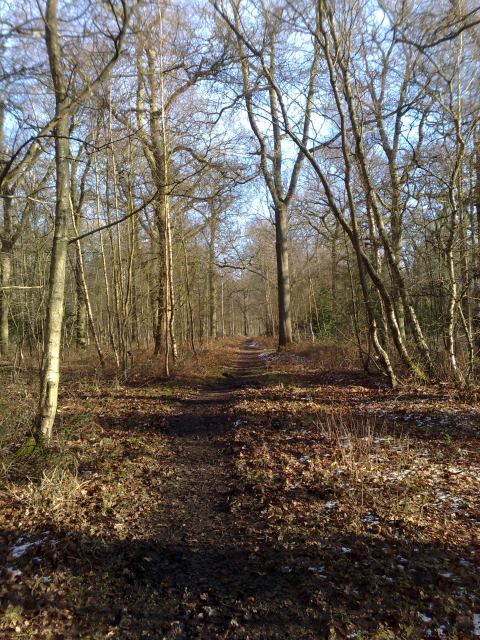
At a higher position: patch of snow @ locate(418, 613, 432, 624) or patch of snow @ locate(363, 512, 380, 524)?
patch of snow @ locate(363, 512, 380, 524)

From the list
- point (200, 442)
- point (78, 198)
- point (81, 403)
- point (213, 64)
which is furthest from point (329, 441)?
point (78, 198)

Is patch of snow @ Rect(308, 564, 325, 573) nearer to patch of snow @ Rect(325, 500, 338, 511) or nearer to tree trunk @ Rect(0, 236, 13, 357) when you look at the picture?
patch of snow @ Rect(325, 500, 338, 511)

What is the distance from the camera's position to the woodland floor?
3154 mm

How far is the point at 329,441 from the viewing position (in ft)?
23.1

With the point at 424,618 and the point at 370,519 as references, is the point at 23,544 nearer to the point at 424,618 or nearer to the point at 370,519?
the point at 370,519

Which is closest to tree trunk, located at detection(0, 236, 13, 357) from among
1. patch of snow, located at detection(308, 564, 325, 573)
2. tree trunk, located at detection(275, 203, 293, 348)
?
tree trunk, located at detection(275, 203, 293, 348)

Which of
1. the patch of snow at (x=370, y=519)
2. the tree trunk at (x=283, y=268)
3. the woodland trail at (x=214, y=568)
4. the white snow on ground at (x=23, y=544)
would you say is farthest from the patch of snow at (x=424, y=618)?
the tree trunk at (x=283, y=268)

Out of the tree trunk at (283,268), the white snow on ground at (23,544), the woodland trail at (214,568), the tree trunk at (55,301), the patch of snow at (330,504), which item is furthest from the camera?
the tree trunk at (283,268)

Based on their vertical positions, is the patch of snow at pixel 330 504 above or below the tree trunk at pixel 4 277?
below

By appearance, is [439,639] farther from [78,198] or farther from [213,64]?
[78,198]

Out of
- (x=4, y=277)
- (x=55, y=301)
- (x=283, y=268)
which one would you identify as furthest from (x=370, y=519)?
(x=283, y=268)

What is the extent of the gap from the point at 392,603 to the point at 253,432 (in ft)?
15.2

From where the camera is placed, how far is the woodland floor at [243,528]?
3.15 m

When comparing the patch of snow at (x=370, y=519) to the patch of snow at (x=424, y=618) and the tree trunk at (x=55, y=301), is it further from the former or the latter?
the tree trunk at (x=55, y=301)
